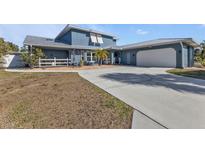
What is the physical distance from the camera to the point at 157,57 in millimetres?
20656

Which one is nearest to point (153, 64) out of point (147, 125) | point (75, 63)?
point (75, 63)

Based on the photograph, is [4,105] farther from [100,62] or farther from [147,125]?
[100,62]

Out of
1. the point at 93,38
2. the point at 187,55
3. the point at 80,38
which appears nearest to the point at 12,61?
the point at 80,38

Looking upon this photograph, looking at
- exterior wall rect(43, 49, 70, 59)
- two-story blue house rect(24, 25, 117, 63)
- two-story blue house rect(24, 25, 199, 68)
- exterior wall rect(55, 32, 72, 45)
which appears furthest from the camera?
exterior wall rect(55, 32, 72, 45)

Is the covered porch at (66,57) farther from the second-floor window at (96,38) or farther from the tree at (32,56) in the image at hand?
the second-floor window at (96,38)

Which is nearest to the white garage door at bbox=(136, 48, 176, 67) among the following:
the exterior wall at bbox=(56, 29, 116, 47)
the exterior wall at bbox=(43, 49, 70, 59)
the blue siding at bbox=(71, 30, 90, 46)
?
the exterior wall at bbox=(56, 29, 116, 47)

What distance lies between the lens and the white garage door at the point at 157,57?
18.9m

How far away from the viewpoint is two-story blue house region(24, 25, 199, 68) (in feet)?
60.5

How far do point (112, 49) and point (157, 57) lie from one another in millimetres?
8368

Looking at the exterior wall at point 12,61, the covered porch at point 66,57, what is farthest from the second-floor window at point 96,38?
the exterior wall at point 12,61

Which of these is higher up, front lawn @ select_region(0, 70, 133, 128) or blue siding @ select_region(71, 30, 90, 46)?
blue siding @ select_region(71, 30, 90, 46)

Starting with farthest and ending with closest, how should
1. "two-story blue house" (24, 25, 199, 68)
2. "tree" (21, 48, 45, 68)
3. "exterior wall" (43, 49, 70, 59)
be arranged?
1. "exterior wall" (43, 49, 70, 59)
2. "two-story blue house" (24, 25, 199, 68)
3. "tree" (21, 48, 45, 68)

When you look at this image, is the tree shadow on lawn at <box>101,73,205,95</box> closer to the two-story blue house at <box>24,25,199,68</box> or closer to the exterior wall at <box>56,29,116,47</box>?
the two-story blue house at <box>24,25,199,68</box>
